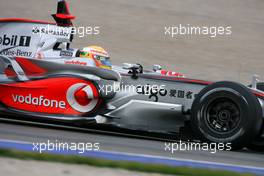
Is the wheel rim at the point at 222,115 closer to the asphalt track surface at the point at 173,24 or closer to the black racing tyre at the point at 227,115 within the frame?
the black racing tyre at the point at 227,115

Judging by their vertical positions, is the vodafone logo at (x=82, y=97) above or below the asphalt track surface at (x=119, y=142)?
above

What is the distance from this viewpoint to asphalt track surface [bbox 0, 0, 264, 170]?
48.5ft

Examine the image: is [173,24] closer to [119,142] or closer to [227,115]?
[227,115]

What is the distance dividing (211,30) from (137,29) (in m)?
1.98

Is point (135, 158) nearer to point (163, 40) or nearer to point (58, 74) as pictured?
A: point (58, 74)

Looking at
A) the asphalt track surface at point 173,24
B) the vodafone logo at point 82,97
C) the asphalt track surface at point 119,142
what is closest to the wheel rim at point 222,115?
the asphalt track surface at point 119,142

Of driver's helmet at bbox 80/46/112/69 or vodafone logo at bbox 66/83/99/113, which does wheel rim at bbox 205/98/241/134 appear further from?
driver's helmet at bbox 80/46/112/69

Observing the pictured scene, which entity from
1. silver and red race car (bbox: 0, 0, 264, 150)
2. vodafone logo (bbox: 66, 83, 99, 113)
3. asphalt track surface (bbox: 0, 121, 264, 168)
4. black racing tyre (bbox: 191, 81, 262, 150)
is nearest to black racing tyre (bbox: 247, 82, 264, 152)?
silver and red race car (bbox: 0, 0, 264, 150)

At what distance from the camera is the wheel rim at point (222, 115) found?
728cm

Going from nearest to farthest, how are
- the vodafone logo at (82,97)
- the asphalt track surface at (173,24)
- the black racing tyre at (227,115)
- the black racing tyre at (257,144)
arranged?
the black racing tyre at (227,115)
the black racing tyre at (257,144)
the vodafone logo at (82,97)
the asphalt track surface at (173,24)

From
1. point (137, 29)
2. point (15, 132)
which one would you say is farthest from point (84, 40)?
point (15, 132)

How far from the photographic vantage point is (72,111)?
798cm

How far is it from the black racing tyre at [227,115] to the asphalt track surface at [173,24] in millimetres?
6563

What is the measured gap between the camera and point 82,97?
794 cm
